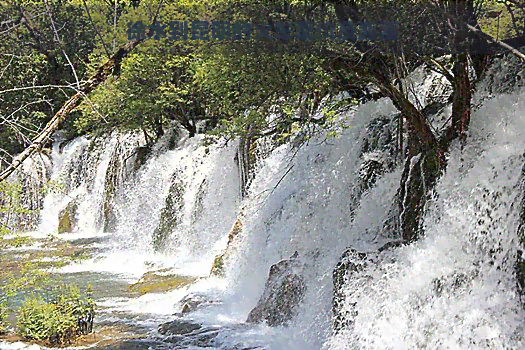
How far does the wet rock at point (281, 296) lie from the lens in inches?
275

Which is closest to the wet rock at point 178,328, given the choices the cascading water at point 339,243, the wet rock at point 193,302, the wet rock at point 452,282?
the cascading water at point 339,243

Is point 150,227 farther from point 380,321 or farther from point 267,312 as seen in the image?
point 380,321

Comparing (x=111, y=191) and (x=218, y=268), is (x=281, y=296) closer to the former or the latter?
(x=218, y=268)

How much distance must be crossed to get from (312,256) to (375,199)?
99 centimetres

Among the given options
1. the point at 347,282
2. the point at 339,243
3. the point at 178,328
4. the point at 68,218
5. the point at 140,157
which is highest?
the point at 140,157

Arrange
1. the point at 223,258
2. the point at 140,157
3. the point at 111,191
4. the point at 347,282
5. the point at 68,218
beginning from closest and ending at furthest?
the point at 347,282, the point at 223,258, the point at 140,157, the point at 111,191, the point at 68,218

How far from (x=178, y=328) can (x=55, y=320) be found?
1327mm

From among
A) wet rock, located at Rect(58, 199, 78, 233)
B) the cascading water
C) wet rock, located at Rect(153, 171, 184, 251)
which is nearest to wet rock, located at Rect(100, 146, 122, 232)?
wet rock, located at Rect(58, 199, 78, 233)

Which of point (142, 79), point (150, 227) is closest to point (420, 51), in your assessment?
point (150, 227)

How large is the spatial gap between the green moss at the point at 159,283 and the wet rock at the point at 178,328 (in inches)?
54.9

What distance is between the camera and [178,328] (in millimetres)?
7172

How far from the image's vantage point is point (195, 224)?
11102 mm

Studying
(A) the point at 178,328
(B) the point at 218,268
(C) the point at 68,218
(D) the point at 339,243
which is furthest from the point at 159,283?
(C) the point at 68,218

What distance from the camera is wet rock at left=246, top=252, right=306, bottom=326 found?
6.99m
